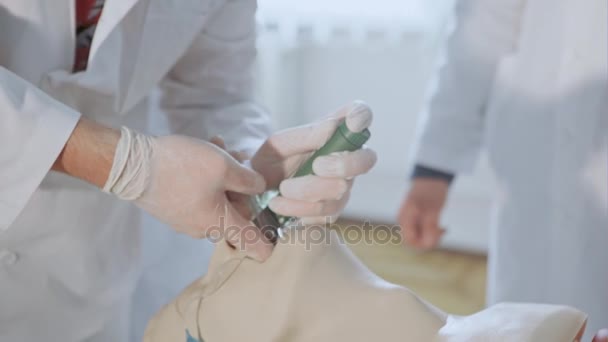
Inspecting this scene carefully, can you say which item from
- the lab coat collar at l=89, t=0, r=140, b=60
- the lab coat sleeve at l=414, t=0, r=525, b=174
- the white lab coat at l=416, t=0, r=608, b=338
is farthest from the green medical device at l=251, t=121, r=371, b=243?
the lab coat sleeve at l=414, t=0, r=525, b=174

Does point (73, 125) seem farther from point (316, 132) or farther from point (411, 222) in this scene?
point (411, 222)

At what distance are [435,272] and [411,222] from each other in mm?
1001

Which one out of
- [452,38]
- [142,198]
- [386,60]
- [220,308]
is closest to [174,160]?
[142,198]

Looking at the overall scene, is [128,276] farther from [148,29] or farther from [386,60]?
[386,60]

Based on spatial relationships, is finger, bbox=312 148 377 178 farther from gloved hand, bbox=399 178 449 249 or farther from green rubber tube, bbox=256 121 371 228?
gloved hand, bbox=399 178 449 249

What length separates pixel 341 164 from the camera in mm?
811

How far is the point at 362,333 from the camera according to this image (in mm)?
770

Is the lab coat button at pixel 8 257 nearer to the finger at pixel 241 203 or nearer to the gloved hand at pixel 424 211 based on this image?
the finger at pixel 241 203

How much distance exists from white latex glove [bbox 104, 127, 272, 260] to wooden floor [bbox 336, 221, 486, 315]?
4.85ft

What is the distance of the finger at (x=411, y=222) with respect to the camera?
4.68 ft

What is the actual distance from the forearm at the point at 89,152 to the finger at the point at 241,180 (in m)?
0.13

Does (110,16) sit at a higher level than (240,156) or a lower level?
higher

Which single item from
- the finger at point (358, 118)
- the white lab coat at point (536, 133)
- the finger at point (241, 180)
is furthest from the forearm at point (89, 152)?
the white lab coat at point (536, 133)

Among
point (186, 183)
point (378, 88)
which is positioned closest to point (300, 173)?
point (186, 183)
